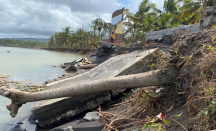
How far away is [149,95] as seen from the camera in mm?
3506

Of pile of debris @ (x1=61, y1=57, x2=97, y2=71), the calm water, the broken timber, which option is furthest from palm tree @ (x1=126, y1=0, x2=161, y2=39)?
the broken timber

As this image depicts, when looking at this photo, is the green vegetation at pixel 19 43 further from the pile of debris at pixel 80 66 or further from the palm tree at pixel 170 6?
the pile of debris at pixel 80 66

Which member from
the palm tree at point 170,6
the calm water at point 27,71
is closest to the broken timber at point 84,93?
the calm water at point 27,71

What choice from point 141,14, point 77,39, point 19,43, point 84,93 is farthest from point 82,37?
point 19,43

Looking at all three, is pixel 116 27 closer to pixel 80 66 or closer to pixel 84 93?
pixel 80 66

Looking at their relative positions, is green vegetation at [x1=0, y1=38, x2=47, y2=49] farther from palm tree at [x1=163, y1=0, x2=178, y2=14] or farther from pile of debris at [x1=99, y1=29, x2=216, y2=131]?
pile of debris at [x1=99, y1=29, x2=216, y2=131]

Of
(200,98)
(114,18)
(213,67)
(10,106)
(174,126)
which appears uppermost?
(114,18)

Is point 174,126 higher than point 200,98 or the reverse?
the reverse

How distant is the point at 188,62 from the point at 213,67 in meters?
0.47

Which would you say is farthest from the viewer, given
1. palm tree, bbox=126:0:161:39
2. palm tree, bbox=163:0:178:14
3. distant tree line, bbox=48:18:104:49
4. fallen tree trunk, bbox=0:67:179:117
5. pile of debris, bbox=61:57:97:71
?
distant tree line, bbox=48:18:104:49

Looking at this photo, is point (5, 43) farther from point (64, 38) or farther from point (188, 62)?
point (188, 62)

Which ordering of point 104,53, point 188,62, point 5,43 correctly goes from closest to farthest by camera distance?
point 188,62 → point 104,53 → point 5,43

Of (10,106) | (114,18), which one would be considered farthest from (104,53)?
(10,106)

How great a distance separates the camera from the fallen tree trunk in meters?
3.40
